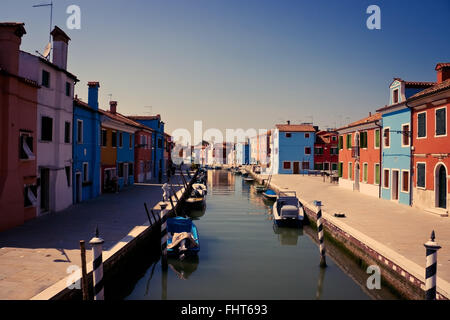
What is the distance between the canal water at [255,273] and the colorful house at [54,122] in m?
7.77

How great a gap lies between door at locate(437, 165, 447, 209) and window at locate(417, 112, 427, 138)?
239 centimetres

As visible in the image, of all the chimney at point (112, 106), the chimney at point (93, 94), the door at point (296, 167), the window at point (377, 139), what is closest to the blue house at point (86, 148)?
the chimney at point (93, 94)

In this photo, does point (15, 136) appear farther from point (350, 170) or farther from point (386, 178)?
point (350, 170)

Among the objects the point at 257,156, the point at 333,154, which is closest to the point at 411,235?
the point at 333,154

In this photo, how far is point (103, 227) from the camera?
47.5 feet

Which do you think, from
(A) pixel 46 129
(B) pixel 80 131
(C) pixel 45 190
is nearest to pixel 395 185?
(B) pixel 80 131

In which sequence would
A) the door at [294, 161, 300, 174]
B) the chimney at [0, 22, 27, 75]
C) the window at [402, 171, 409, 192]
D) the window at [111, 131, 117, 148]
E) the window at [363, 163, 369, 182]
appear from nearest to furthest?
the chimney at [0, 22, 27, 75]
the window at [402, 171, 409, 192]
the window at [363, 163, 369, 182]
the window at [111, 131, 117, 148]
the door at [294, 161, 300, 174]

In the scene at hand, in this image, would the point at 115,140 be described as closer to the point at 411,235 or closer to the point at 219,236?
the point at 219,236

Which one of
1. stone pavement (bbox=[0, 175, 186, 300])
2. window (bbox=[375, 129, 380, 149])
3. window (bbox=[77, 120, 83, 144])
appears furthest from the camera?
window (bbox=[375, 129, 380, 149])

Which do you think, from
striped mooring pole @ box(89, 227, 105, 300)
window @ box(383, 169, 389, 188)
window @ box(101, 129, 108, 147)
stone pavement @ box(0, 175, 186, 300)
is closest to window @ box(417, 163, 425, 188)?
window @ box(383, 169, 389, 188)

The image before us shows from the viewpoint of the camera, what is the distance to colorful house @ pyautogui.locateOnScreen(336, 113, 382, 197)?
26.3 metres

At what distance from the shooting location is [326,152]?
58.6 meters

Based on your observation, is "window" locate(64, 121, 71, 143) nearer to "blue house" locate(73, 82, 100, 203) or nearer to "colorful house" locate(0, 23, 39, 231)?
"blue house" locate(73, 82, 100, 203)

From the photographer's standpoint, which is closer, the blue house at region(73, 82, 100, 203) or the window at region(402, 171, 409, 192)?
the blue house at region(73, 82, 100, 203)
